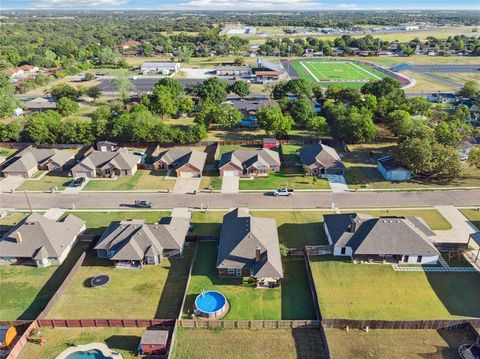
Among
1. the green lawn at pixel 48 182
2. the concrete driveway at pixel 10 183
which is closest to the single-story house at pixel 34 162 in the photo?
the concrete driveway at pixel 10 183

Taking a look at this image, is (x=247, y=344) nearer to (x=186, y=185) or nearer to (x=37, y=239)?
(x=37, y=239)

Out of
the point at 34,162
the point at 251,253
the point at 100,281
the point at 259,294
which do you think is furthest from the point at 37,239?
the point at 34,162

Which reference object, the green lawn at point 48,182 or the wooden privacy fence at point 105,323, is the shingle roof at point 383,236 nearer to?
the wooden privacy fence at point 105,323

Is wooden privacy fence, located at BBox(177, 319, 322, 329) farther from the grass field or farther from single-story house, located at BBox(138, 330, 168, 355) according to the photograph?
single-story house, located at BBox(138, 330, 168, 355)

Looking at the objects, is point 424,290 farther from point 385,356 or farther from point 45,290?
point 45,290

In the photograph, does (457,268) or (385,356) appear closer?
(385,356)

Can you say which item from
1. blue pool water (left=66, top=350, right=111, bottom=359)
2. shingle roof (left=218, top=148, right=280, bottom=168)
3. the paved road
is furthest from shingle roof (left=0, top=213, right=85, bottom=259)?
shingle roof (left=218, top=148, right=280, bottom=168)

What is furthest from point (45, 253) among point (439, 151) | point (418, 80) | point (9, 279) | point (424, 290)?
point (418, 80)
